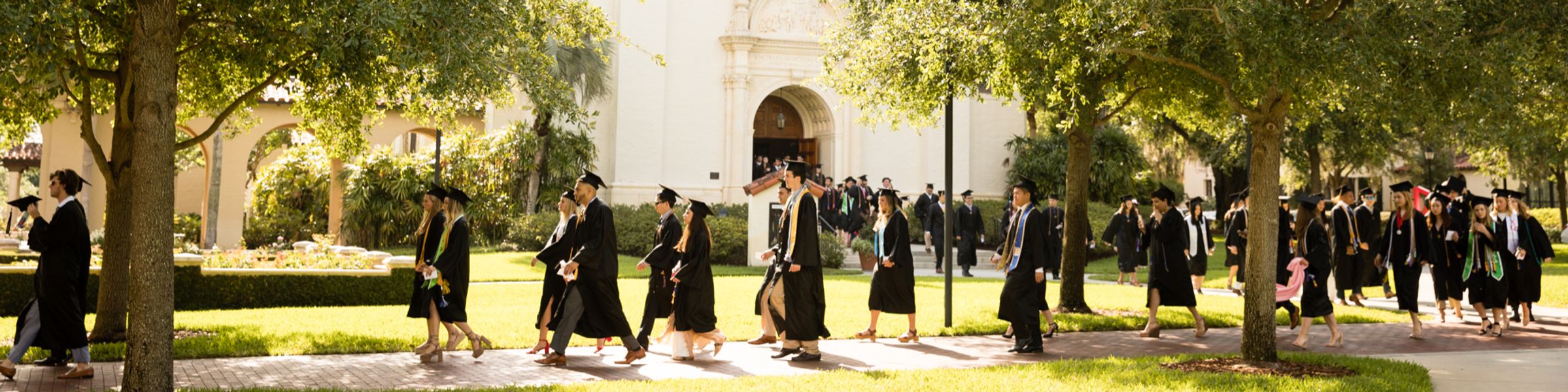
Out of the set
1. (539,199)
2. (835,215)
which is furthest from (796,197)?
(539,199)

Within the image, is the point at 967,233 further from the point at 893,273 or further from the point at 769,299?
the point at 769,299

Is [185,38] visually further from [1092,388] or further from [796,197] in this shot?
[1092,388]

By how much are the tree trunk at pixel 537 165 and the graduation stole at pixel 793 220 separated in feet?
60.4

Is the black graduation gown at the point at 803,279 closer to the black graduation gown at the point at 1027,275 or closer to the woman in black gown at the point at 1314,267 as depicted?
the black graduation gown at the point at 1027,275

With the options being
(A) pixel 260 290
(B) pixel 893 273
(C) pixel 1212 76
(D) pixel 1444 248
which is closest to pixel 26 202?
(A) pixel 260 290

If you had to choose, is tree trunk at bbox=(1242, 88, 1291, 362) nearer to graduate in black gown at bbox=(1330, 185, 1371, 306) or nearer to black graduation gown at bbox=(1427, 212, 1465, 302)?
black graduation gown at bbox=(1427, 212, 1465, 302)

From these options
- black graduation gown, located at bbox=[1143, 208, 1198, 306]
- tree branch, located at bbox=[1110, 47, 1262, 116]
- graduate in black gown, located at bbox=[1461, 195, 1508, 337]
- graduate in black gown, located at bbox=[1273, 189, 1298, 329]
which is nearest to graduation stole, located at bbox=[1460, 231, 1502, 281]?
graduate in black gown, located at bbox=[1461, 195, 1508, 337]

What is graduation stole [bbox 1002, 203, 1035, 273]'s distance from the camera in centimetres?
1008

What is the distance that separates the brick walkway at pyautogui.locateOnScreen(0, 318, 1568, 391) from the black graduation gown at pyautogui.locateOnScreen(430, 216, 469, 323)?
40 centimetres

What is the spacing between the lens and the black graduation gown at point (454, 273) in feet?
29.5

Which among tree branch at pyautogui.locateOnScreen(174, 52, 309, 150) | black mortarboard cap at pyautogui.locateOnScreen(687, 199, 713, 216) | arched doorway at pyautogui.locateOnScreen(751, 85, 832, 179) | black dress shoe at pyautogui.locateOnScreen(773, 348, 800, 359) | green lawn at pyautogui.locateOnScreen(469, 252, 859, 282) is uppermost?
arched doorway at pyautogui.locateOnScreen(751, 85, 832, 179)

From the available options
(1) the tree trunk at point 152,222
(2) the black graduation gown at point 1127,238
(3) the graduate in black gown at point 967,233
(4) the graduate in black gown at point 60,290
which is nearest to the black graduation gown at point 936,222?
(3) the graduate in black gown at point 967,233

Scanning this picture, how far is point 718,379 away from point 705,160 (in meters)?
21.9

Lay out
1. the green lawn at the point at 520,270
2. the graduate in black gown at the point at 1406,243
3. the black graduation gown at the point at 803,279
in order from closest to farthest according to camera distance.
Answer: the black graduation gown at the point at 803,279 < the graduate in black gown at the point at 1406,243 < the green lawn at the point at 520,270
